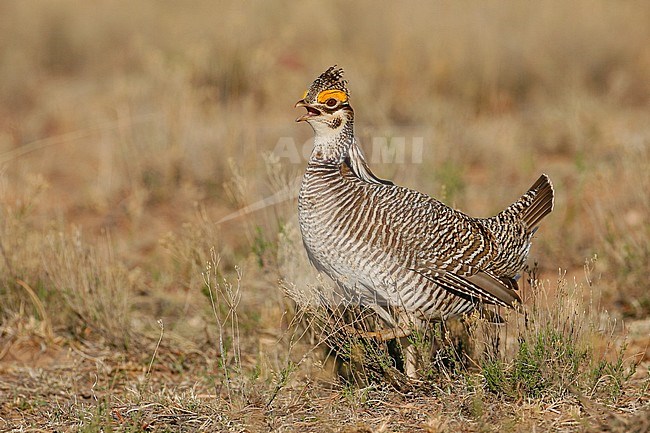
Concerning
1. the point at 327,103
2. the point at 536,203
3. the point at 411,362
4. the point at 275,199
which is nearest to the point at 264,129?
the point at 275,199

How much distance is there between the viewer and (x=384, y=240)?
4.11 m

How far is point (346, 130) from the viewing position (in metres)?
4.43

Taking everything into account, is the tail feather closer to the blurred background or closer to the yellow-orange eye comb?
the blurred background

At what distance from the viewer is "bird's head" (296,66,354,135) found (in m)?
4.27

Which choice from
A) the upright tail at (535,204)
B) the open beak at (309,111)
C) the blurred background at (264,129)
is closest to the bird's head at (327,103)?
the open beak at (309,111)

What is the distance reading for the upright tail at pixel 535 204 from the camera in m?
4.75

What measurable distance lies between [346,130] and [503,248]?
3.42ft

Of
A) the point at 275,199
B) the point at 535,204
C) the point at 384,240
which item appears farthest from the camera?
the point at 275,199

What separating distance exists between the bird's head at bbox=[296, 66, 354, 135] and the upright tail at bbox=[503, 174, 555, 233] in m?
1.13

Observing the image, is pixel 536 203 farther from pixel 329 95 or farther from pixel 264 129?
pixel 264 129

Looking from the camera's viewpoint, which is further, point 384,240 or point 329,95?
point 329,95

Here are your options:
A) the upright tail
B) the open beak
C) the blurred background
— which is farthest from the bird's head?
the upright tail

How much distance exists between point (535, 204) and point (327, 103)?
1361mm

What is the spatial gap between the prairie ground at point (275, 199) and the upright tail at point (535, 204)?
44cm
